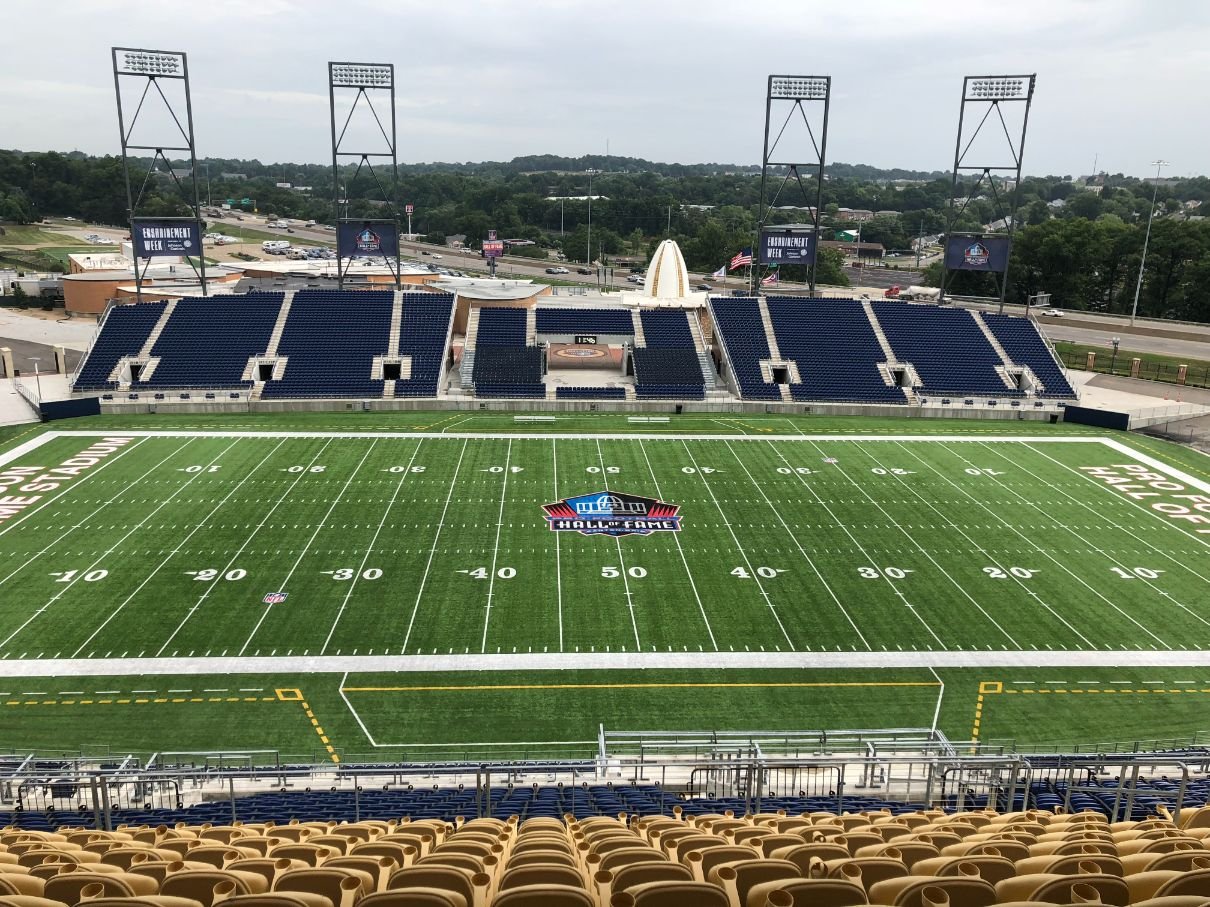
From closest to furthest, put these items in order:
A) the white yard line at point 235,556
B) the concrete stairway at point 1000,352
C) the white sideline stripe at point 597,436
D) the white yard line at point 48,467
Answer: the white yard line at point 235,556 < the white yard line at point 48,467 < the white sideline stripe at point 597,436 < the concrete stairway at point 1000,352

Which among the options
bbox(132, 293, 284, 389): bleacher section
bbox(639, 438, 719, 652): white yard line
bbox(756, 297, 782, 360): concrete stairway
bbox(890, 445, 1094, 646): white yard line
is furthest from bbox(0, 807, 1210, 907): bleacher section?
bbox(756, 297, 782, 360): concrete stairway

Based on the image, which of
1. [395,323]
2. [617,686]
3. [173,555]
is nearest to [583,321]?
[395,323]

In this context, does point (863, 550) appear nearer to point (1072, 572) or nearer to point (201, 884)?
point (1072, 572)

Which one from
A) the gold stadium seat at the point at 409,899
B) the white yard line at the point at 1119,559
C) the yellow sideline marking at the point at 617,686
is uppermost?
the gold stadium seat at the point at 409,899

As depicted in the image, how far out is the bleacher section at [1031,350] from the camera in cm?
4525

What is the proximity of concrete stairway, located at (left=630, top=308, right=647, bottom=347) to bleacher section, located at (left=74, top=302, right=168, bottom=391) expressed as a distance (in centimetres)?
2613

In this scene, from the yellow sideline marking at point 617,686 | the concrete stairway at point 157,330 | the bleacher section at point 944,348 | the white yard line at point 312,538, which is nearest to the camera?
the yellow sideline marking at point 617,686

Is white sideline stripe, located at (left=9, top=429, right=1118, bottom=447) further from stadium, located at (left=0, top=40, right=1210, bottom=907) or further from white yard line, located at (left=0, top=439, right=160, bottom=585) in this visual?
white yard line, located at (left=0, top=439, right=160, bottom=585)

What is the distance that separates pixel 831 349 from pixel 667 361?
9.29 meters

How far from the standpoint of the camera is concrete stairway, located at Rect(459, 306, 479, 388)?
45000 millimetres

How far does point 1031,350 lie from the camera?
48.2 m

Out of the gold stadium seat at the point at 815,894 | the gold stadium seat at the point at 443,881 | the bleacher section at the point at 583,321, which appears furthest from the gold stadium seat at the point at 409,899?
the bleacher section at the point at 583,321

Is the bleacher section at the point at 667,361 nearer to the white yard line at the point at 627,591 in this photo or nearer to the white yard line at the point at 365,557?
the white yard line at the point at 627,591

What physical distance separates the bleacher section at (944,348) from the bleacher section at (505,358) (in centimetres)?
2016
